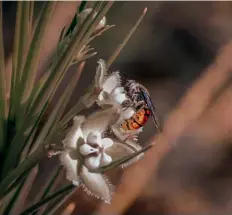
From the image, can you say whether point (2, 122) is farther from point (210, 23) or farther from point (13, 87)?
point (210, 23)

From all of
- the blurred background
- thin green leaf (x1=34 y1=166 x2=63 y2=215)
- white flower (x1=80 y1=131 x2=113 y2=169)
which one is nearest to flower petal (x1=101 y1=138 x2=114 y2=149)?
white flower (x1=80 y1=131 x2=113 y2=169)

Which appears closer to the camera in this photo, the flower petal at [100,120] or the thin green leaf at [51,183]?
the flower petal at [100,120]

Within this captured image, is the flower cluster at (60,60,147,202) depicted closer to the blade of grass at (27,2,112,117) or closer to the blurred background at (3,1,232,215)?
the blade of grass at (27,2,112,117)

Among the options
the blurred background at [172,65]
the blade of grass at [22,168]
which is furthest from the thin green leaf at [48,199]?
the blurred background at [172,65]

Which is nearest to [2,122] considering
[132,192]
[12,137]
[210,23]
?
[12,137]

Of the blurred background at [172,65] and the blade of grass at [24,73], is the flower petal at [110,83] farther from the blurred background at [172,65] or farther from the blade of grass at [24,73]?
the blurred background at [172,65]
